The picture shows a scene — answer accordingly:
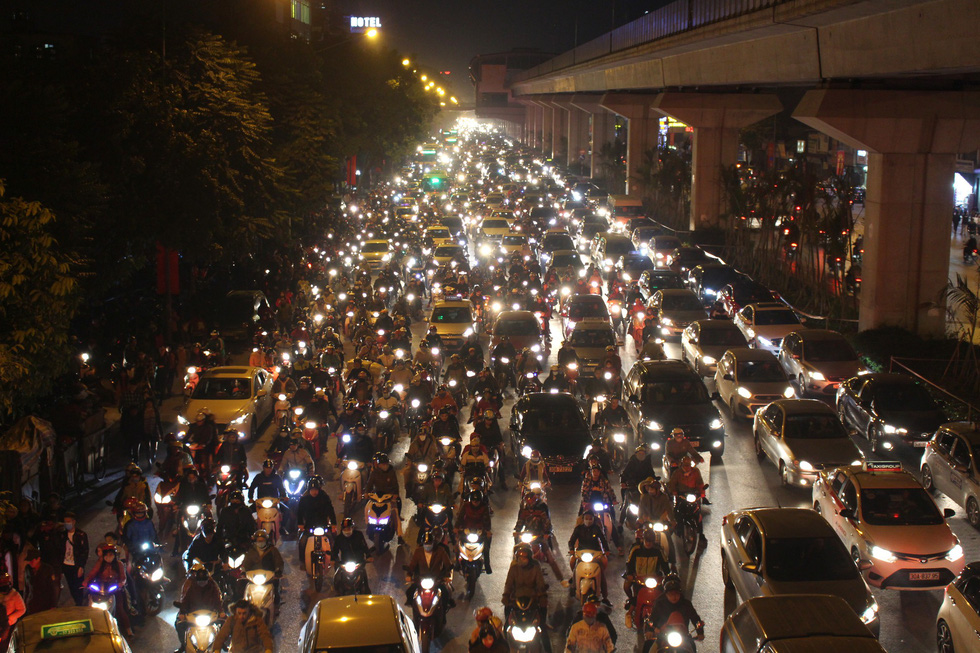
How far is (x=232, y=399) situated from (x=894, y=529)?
1285cm

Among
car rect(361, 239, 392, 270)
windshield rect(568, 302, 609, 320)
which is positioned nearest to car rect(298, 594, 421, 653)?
windshield rect(568, 302, 609, 320)

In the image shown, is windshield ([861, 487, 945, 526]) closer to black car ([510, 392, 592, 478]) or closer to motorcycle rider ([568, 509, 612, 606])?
motorcycle rider ([568, 509, 612, 606])

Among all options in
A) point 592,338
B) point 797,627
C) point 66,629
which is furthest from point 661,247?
point 66,629

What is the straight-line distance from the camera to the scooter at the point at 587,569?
13.1 meters

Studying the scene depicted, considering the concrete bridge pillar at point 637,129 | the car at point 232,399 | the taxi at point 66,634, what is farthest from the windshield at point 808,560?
the concrete bridge pillar at point 637,129

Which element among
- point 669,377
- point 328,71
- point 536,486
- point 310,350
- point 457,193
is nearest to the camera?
point 536,486

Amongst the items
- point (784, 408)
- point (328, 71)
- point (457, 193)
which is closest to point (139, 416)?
point (784, 408)

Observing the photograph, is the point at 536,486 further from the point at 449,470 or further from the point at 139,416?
the point at 139,416

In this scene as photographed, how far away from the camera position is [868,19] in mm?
25375

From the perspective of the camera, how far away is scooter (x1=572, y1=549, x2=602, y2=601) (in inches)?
516

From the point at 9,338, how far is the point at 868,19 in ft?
62.8

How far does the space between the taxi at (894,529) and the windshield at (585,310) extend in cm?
1428

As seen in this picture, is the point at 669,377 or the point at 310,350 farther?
the point at 310,350

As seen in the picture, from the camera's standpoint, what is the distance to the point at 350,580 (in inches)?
513
